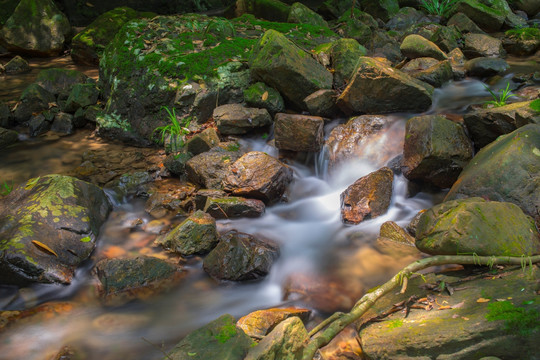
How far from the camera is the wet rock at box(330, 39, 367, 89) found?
6445 mm

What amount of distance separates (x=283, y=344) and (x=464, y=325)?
3.65 ft

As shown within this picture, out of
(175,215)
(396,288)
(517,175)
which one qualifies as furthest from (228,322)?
(517,175)

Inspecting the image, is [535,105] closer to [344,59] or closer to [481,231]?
→ [481,231]

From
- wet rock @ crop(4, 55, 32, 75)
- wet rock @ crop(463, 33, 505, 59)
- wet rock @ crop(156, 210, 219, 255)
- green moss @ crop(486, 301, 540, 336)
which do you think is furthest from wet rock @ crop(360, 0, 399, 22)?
green moss @ crop(486, 301, 540, 336)

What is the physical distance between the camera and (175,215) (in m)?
4.76

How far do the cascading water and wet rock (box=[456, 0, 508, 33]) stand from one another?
716cm

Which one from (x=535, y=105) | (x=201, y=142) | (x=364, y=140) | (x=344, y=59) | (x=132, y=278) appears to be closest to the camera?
(x=132, y=278)

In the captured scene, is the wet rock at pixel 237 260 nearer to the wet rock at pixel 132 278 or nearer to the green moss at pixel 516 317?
the wet rock at pixel 132 278

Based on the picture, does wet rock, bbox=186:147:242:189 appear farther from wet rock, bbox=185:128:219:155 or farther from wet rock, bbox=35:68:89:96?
wet rock, bbox=35:68:89:96

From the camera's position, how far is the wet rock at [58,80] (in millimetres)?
8398

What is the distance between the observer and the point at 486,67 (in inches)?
276

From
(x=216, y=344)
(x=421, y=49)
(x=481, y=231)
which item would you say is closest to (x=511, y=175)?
(x=481, y=231)

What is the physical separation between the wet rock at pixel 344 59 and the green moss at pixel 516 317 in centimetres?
462

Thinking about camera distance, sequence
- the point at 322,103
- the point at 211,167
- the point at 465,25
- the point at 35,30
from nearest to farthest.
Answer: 1. the point at 211,167
2. the point at 322,103
3. the point at 465,25
4. the point at 35,30
